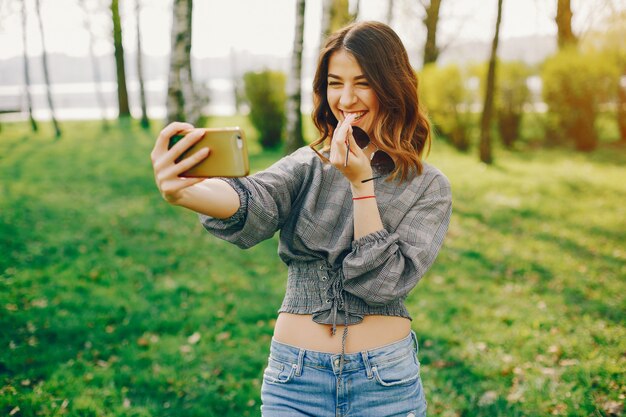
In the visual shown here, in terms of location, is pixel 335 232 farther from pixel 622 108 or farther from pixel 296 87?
pixel 622 108

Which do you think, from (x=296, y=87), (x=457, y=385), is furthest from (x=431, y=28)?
(x=457, y=385)

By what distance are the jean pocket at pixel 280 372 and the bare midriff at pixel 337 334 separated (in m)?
0.08

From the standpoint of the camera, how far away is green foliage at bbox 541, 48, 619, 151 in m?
13.3

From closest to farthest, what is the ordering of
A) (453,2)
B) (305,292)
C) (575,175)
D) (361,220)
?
1. (361,220)
2. (305,292)
3. (575,175)
4. (453,2)

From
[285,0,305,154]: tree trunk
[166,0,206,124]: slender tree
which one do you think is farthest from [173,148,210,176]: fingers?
[285,0,305,154]: tree trunk

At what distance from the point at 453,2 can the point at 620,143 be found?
321 inches

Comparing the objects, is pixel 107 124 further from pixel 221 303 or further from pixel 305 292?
pixel 305 292

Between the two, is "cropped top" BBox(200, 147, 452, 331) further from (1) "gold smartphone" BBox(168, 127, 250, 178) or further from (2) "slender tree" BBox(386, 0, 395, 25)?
(2) "slender tree" BBox(386, 0, 395, 25)

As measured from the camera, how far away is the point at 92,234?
762 centimetres

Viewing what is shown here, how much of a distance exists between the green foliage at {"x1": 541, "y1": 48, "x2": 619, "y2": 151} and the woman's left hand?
1373 centimetres

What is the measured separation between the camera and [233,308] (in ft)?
18.4

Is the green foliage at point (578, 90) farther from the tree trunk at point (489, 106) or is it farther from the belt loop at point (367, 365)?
the belt loop at point (367, 365)

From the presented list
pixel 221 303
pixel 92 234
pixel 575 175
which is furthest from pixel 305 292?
pixel 575 175

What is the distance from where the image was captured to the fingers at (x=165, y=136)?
1.40m
